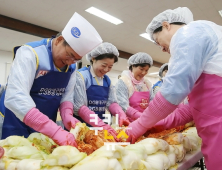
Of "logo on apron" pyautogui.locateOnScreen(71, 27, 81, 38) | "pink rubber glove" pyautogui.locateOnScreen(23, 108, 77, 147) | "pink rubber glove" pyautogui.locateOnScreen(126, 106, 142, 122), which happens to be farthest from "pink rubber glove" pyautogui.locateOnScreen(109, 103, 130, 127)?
"logo on apron" pyautogui.locateOnScreen(71, 27, 81, 38)

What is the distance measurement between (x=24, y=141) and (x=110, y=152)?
0.50 metres

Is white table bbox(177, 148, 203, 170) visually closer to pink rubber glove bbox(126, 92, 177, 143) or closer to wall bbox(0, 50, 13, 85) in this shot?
pink rubber glove bbox(126, 92, 177, 143)

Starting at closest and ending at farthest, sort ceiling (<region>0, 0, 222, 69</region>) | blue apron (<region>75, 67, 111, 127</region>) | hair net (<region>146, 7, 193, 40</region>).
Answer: hair net (<region>146, 7, 193, 40</region>), blue apron (<region>75, 67, 111, 127</region>), ceiling (<region>0, 0, 222, 69</region>)

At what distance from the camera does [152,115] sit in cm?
112

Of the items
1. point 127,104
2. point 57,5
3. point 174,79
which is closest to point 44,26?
point 57,5

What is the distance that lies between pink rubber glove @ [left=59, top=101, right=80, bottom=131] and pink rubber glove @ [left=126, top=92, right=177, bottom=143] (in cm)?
45

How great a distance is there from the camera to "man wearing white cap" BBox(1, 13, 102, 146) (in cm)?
110

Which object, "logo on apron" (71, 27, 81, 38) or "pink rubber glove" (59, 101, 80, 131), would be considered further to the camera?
"pink rubber glove" (59, 101, 80, 131)

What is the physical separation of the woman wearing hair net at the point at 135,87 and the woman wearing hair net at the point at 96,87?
327 millimetres

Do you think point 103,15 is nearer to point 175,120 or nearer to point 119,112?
point 119,112

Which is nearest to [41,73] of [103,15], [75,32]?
[75,32]

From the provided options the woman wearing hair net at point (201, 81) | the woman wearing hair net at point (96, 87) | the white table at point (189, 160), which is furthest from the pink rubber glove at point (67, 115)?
the white table at point (189, 160)

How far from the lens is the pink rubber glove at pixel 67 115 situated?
144cm

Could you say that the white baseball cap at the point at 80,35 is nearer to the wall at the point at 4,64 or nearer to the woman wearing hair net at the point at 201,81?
the woman wearing hair net at the point at 201,81
